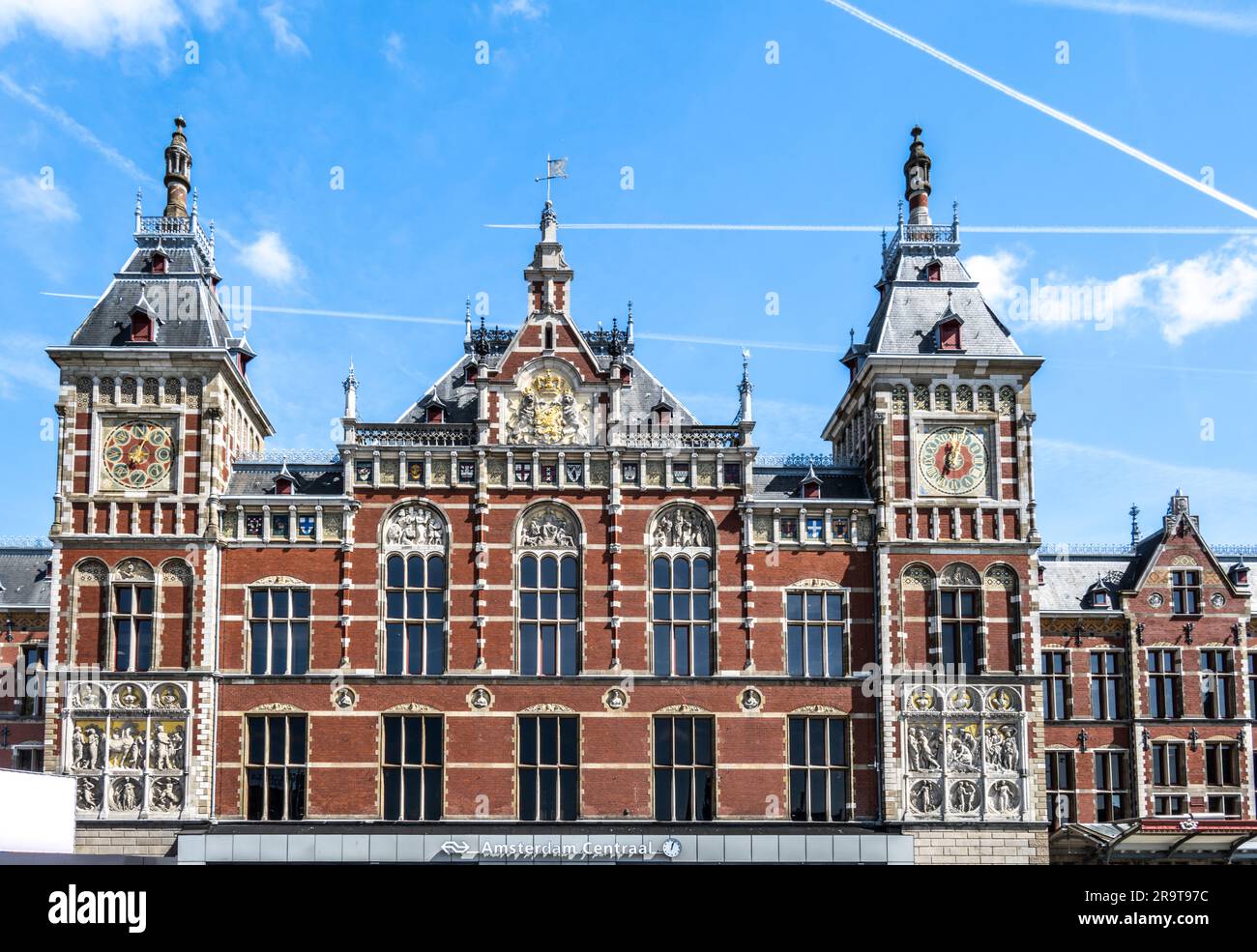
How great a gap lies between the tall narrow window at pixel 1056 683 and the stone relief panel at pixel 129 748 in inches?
1227

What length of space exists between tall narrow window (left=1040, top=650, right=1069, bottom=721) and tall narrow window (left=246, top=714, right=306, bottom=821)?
27828 millimetres

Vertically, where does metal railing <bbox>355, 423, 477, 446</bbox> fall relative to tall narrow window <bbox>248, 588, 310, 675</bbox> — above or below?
above

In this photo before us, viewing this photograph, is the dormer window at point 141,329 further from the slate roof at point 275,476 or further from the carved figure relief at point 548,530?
the carved figure relief at point 548,530

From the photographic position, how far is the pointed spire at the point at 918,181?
49500 mm

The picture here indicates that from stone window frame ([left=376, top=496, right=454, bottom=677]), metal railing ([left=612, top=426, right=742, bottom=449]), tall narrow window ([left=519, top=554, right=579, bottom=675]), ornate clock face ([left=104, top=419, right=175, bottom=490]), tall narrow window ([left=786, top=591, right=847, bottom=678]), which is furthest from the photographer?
metal railing ([left=612, top=426, right=742, bottom=449])

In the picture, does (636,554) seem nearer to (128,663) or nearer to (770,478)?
(770,478)

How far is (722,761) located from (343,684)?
37.8 feet

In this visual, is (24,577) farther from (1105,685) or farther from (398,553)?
(1105,685)

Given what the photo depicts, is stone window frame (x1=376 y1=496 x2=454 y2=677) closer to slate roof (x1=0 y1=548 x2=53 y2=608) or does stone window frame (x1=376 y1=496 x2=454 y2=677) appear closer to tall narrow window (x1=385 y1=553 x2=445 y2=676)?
tall narrow window (x1=385 y1=553 x2=445 y2=676)

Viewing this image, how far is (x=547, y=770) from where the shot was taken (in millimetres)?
42594

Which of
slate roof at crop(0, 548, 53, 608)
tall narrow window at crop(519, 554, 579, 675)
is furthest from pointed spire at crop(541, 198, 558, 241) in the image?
slate roof at crop(0, 548, 53, 608)

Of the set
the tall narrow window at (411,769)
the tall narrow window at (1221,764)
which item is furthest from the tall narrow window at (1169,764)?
the tall narrow window at (411,769)

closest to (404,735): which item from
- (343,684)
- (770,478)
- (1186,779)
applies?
(343,684)

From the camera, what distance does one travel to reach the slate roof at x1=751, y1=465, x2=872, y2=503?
45.4 m
